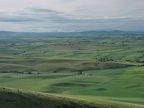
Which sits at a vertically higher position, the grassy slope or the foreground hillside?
the foreground hillside

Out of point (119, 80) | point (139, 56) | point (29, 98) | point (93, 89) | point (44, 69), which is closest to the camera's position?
point (29, 98)

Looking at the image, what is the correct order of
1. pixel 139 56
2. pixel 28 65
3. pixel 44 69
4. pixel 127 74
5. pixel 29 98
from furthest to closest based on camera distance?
1. pixel 139 56
2. pixel 28 65
3. pixel 44 69
4. pixel 127 74
5. pixel 29 98

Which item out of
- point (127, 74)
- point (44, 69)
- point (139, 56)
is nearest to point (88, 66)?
point (44, 69)

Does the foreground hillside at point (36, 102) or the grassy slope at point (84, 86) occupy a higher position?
the foreground hillside at point (36, 102)

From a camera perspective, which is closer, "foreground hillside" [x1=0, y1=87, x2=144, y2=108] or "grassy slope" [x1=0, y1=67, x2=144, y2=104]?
"foreground hillside" [x1=0, y1=87, x2=144, y2=108]

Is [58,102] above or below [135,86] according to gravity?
above

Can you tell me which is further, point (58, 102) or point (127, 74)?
point (127, 74)

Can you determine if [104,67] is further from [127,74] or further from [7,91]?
[7,91]

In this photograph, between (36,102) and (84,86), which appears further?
A: (84,86)

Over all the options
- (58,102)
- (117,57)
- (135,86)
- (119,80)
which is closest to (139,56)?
(117,57)

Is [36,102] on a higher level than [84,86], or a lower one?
higher

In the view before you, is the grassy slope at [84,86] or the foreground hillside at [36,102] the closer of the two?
the foreground hillside at [36,102]
